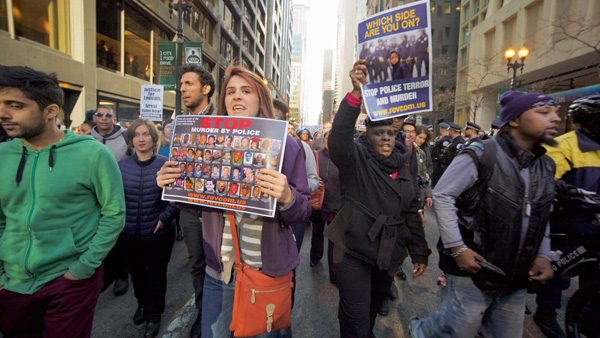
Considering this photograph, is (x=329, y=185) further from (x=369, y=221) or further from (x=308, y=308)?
(x=369, y=221)

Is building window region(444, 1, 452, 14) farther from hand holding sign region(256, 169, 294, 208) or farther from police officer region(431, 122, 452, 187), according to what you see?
hand holding sign region(256, 169, 294, 208)

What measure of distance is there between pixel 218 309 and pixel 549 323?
3.81 m

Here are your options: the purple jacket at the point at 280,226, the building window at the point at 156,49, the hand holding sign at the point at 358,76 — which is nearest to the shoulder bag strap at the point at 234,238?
the purple jacket at the point at 280,226

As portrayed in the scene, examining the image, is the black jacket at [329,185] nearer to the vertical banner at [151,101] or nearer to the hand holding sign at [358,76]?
the hand holding sign at [358,76]

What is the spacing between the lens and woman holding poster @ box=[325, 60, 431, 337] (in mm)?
2455

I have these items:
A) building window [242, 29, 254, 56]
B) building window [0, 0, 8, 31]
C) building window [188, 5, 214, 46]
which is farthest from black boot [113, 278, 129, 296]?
building window [242, 29, 254, 56]

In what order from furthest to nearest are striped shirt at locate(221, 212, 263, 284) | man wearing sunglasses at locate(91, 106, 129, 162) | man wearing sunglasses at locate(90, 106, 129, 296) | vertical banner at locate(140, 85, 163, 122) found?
vertical banner at locate(140, 85, 163, 122) → man wearing sunglasses at locate(91, 106, 129, 162) → man wearing sunglasses at locate(90, 106, 129, 296) → striped shirt at locate(221, 212, 263, 284)

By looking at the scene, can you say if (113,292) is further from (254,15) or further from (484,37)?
(254,15)

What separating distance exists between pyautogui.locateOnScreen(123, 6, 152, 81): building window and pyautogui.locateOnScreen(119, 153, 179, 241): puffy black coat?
1469 cm

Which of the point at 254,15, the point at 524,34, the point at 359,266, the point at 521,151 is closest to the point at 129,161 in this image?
the point at 359,266

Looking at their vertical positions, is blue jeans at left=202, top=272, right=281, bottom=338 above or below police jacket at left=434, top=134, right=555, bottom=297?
below

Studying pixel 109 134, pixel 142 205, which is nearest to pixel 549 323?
pixel 142 205

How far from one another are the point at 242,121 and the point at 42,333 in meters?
2.01

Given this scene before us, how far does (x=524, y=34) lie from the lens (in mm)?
23641
